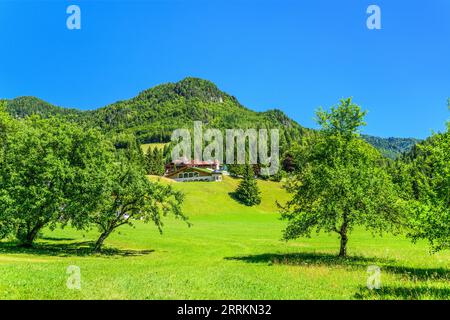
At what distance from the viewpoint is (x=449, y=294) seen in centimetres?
1853

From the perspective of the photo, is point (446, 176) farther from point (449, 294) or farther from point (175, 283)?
point (175, 283)

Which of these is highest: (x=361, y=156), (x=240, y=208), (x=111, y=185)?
(x=361, y=156)

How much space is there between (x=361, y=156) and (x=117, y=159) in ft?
87.8

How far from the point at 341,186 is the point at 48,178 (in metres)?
28.1

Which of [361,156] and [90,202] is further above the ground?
[361,156]

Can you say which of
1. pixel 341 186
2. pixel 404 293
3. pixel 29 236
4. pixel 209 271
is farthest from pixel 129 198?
pixel 404 293

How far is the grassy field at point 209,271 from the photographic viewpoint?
18.5m

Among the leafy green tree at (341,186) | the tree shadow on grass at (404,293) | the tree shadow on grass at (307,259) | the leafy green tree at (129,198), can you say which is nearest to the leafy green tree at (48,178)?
the leafy green tree at (129,198)

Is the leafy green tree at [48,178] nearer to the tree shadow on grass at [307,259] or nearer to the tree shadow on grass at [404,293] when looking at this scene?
the tree shadow on grass at [307,259]

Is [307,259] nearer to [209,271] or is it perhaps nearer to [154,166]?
[209,271]

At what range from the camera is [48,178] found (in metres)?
39.3

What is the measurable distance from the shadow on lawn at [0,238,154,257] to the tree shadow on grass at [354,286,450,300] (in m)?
26.8
